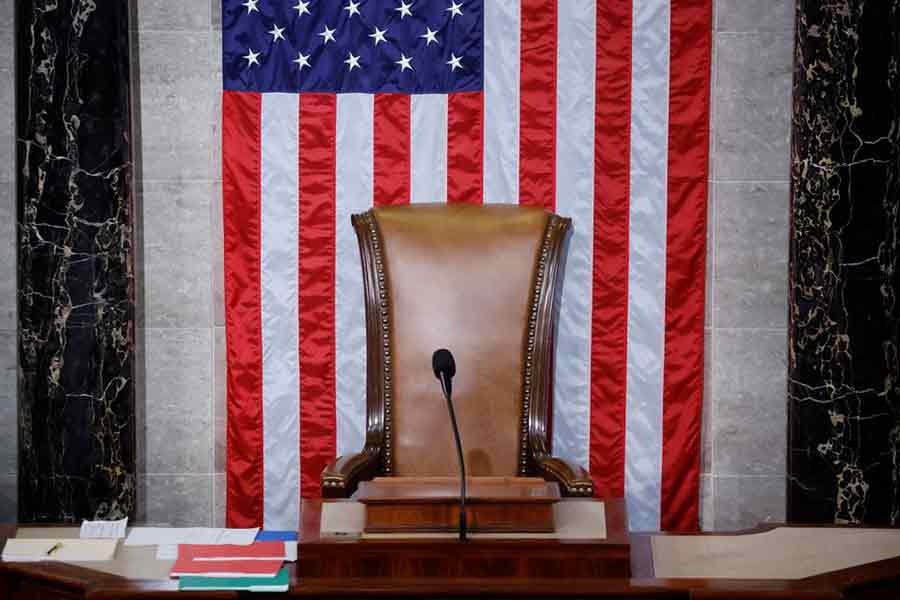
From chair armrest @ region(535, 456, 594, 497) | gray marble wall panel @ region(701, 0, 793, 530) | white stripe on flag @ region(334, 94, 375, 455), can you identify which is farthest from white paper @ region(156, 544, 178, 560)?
gray marble wall panel @ region(701, 0, 793, 530)

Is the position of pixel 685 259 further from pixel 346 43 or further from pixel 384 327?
pixel 346 43

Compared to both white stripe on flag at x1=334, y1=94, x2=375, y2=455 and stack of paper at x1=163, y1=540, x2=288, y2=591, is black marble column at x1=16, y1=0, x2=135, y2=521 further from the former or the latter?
stack of paper at x1=163, y1=540, x2=288, y2=591

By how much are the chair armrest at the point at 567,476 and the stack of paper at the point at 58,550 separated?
1.05m

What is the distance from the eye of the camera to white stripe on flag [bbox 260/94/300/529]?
3.31m

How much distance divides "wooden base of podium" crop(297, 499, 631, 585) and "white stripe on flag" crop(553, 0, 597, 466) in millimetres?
1621

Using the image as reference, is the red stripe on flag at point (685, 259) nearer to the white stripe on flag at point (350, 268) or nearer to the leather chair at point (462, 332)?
the leather chair at point (462, 332)

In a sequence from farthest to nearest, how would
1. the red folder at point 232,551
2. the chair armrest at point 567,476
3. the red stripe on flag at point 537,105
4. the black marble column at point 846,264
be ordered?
1. the red stripe on flag at point 537,105
2. the black marble column at point 846,264
3. the chair armrest at point 567,476
4. the red folder at point 232,551

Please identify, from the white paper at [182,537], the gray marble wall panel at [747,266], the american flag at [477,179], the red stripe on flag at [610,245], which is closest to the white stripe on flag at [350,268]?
the american flag at [477,179]

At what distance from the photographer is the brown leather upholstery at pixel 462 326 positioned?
2.87 metres

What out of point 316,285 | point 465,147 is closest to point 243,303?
point 316,285

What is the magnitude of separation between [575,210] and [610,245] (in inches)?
6.7

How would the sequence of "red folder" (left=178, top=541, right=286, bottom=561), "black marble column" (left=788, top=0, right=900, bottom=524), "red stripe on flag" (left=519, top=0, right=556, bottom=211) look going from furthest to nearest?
"red stripe on flag" (left=519, top=0, right=556, bottom=211) < "black marble column" (left=788, top=0, right=900, bottom=524) < "red folder" (left=178, top=541, right=286, bottom=561)

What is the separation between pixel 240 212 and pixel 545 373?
1.20 m

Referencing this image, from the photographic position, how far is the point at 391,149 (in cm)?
330
